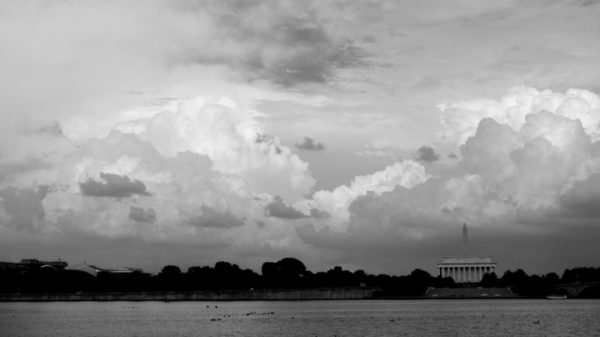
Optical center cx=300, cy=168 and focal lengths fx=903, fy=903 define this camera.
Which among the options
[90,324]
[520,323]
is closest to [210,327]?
[90,324]

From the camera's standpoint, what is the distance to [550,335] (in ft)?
319

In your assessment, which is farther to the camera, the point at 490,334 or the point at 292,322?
the point at 292,322

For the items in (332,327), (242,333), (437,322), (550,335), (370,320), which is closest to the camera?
(550,335)

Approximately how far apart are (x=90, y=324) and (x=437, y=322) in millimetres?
48743

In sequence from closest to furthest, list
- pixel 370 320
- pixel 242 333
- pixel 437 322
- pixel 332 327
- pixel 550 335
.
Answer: pixel 550 335 < pixel 242 333 < pixel 332 327 < pixel 437 322 < pixel 370 320

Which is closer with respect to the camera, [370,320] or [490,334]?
[490,334]

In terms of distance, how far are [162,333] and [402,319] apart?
42481 mm

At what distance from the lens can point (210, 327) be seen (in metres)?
118

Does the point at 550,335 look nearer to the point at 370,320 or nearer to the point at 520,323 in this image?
the point at 520,323

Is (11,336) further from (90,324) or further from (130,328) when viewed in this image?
(90,324)

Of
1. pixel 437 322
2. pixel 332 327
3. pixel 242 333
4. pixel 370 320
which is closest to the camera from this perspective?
pixel 242 333

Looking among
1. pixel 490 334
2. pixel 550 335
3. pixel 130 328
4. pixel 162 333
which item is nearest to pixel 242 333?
pixel 162 333

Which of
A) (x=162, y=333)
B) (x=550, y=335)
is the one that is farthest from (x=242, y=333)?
(x=550, y=335)

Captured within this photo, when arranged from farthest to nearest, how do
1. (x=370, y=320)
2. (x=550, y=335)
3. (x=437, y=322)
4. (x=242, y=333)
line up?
(x=370, y=320) → (x=437, y=322) → (x=242, y=333) → (x=550, y=335)
